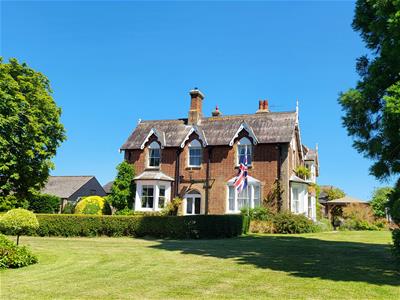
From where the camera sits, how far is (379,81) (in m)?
12.6

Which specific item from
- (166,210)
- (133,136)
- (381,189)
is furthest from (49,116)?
(381,189)

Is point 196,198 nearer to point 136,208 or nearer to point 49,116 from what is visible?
point 136,208

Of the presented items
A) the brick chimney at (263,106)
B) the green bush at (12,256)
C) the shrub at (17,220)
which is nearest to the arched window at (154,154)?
the brick chimney at (263,106)

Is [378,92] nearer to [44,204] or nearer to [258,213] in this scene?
[258,213]

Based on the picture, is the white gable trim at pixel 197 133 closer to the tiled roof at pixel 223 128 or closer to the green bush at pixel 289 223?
the tiled roof at pixel 223 128

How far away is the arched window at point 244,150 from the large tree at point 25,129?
581 inches

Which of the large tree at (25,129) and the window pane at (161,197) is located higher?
the large tree at (25,129)

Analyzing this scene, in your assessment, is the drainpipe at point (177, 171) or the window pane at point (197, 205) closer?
the window pane at point (197, 205)

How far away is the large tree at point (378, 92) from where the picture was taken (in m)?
11.4

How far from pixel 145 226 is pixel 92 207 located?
8.82m

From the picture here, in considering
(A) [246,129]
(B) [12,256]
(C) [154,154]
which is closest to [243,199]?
(A) [246,129]

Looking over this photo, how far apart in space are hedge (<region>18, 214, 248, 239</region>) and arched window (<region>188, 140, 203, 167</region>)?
9.45 m

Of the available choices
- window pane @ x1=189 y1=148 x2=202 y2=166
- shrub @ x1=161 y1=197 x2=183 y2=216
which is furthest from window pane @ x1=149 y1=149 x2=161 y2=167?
shrub @ x1=161 y1=197 x2=183 y2=216

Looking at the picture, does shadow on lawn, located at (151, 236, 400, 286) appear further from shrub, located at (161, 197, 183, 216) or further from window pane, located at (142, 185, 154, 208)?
window pane, located at (142, 185, 154, 208)
